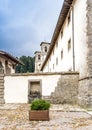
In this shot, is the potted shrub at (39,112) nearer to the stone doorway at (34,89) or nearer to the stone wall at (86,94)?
the stone wall at (86,94)

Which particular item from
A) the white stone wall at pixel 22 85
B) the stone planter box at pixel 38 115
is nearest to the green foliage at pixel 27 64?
the white stone wall at pixel 22 85

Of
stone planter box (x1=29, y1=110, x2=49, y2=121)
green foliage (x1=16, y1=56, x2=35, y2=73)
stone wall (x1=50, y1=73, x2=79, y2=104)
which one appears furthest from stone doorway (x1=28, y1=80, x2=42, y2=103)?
green foliage (x1=16, y1=56, x2=35, y2=73)

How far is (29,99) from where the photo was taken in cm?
1923

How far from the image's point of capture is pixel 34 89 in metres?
19.6

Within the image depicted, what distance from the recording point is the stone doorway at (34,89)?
1922cm

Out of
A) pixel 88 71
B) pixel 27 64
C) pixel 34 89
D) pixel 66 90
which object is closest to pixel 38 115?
pixel 88 71

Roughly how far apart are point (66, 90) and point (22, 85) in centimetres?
315

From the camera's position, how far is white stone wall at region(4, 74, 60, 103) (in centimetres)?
1919

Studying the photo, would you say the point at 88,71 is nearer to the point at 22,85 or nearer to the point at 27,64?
the point at 22,85

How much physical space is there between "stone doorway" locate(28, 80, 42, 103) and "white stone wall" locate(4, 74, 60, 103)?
21 cm

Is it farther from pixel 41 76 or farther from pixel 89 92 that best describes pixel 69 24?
pixel 89 92

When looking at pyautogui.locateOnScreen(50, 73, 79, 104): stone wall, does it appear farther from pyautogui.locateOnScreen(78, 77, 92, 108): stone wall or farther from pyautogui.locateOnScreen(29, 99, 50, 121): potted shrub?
pyautogui.locateOnScreen(29, 99, 50, 121): potted shrub

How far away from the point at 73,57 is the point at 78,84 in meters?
2.03

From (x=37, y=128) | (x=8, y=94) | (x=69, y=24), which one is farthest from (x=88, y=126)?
(x=69, y=24)
